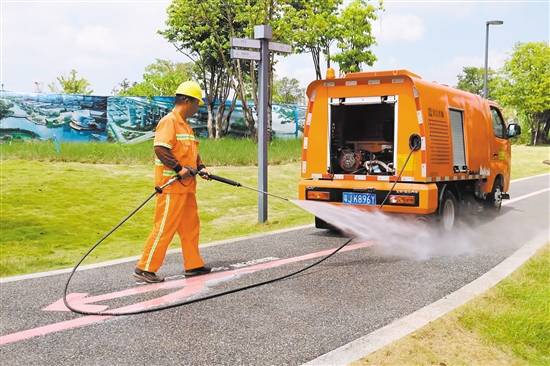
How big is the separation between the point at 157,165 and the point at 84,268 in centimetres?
180

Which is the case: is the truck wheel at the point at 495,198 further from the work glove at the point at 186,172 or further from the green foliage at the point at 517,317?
the work glove at the point at 186,172

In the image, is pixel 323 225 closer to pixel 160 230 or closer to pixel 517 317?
pixel 160 230

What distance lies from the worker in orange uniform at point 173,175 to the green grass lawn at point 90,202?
1.99 meters

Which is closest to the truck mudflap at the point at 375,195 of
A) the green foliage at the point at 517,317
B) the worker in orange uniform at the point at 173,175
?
the green foliage at the point at 517,317

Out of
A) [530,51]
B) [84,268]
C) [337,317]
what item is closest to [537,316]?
[337,317]

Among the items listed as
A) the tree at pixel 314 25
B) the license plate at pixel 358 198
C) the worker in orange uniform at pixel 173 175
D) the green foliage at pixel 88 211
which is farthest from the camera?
the tree at pixel 314 25

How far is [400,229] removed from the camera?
27.2 ft

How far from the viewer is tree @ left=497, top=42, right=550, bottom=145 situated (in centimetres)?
5103

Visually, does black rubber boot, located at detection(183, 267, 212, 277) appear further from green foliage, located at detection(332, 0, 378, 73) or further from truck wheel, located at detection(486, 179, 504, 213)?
green foliage, located at detection(332, 0, 378, 73)

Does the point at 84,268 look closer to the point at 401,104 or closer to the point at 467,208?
the point at 401,104

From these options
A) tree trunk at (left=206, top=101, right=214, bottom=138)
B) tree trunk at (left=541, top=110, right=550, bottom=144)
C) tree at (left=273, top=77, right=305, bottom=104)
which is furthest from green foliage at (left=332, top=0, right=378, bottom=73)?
tree at (left=273, top=77, right=305, bottom=104)

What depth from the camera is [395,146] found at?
7844mm

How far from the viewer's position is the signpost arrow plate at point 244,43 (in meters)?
8.95

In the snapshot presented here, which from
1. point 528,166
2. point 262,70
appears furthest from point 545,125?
point 262,70
